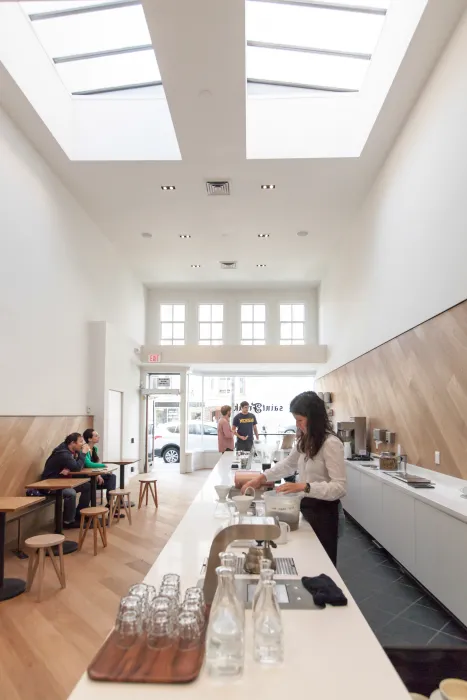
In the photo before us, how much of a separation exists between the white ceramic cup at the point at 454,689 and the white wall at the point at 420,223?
3208mm

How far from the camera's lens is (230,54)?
459 cm

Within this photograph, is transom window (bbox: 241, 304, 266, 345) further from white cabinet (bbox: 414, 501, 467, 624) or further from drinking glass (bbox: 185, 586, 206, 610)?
drinking glass (bbox: 185, 586, 206, 610)

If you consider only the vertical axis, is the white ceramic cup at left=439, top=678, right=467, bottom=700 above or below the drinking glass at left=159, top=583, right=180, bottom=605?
below

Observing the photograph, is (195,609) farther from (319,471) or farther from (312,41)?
(312,41)

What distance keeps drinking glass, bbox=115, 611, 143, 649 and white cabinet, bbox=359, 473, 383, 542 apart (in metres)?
4.19

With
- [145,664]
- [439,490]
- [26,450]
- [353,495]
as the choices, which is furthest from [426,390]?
[26,450]

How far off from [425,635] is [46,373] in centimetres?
520

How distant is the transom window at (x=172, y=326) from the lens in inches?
516

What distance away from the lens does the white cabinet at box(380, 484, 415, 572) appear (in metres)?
4.11

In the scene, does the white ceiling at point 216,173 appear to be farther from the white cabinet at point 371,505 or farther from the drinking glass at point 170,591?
the drinking glass at point 170,591

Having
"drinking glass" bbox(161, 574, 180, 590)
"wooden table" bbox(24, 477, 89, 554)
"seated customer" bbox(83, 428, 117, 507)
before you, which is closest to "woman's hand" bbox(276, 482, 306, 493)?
"drinking glass" bbox(161, 574, 180, 590)

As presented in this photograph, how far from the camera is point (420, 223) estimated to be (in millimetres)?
4910

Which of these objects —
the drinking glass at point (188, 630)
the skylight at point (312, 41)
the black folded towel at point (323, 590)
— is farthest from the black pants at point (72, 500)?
the skylight at point (312, 41)

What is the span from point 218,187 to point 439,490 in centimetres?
514
